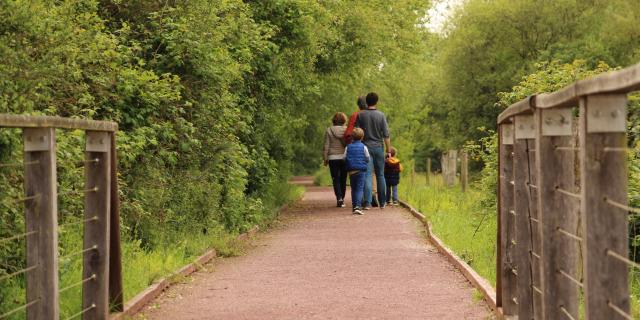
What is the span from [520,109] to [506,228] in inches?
56.4

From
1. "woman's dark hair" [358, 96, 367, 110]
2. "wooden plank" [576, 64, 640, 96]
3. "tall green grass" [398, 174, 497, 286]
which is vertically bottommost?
"tall green grass" [398, 174, 497, 286]

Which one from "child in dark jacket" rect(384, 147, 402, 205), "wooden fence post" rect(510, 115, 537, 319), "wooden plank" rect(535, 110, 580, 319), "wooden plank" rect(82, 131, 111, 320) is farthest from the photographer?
"child in dark jacket" rect(384, 147, 402, 205)

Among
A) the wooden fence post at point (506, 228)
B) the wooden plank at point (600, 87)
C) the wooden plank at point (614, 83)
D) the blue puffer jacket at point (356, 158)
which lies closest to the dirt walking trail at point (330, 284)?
the wooden fence post at point (506, 228)

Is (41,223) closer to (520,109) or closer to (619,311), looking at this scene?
(520,109)

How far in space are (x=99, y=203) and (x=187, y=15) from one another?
263 inches

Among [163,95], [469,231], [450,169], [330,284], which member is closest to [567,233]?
[330,284]

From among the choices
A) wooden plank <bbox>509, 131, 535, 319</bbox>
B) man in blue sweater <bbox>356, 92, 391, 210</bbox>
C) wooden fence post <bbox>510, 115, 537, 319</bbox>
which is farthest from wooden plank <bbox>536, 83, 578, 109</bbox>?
man in blue sweater <bbox>356, 92, 391, 210</bbox>

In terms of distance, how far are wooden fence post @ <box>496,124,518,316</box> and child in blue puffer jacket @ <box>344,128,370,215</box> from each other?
37.4 feet

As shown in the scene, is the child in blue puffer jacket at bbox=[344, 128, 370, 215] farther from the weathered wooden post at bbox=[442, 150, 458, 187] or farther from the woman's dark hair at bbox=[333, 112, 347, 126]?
the weathered wooden post at bbox=[442, 150, 458, 187]

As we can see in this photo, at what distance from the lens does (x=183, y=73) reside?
13.1 metres

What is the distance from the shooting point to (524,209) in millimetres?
6391

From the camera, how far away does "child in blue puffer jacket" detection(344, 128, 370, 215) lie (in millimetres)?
18609

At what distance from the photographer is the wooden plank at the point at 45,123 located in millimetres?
5041

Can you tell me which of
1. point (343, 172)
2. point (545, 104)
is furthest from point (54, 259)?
point (343, 172)
